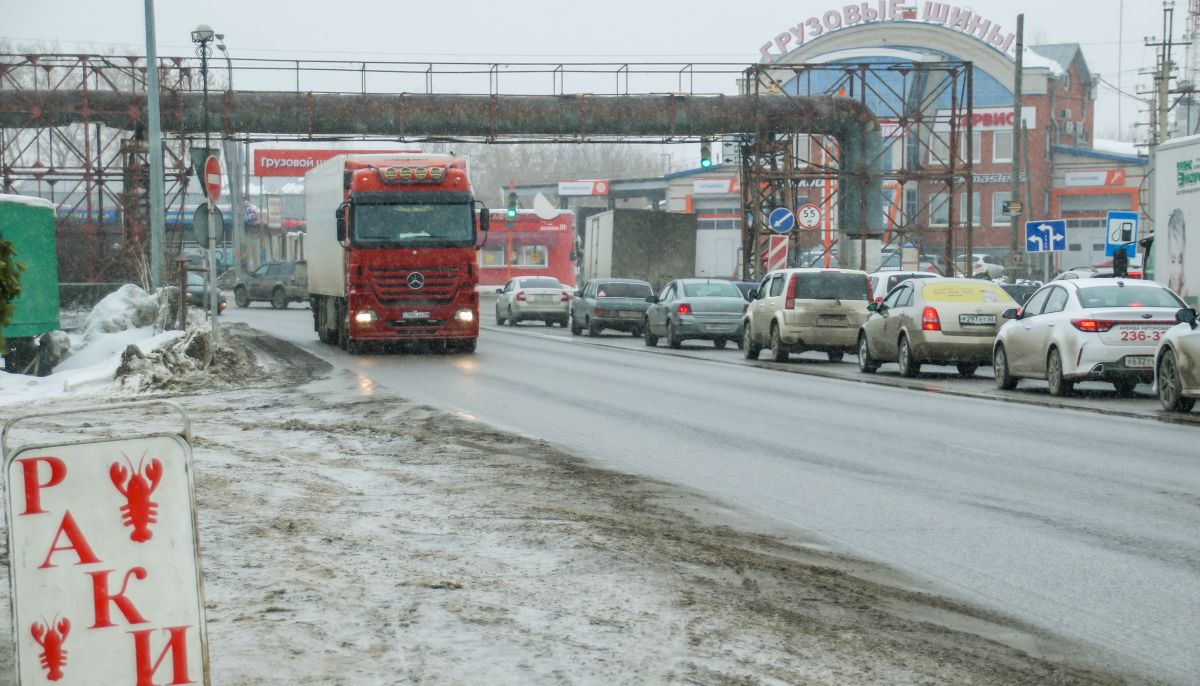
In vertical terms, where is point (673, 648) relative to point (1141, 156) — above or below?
below

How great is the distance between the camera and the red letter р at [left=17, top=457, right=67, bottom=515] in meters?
4.66

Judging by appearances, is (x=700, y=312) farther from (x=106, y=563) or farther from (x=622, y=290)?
(x=106, y=563)

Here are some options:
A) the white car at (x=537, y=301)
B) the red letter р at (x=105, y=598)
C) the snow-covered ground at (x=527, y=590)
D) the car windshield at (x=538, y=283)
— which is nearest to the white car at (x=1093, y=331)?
the snow-covered ground at (x=527, y=590)

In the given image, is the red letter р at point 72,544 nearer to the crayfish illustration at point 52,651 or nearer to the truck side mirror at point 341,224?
the crayfish illustration at point 52,651

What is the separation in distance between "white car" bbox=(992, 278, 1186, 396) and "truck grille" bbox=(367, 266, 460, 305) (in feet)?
37.4

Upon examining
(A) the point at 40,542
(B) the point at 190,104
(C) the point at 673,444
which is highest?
(B) the point at 190,104

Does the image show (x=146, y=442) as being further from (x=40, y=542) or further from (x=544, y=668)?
(x=544, y=668)

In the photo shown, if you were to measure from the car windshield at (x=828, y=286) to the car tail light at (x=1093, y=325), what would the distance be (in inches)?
377

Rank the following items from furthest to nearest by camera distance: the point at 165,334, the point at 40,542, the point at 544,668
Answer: the point at 165,334 < the point at 544,668 < the point at 40,542

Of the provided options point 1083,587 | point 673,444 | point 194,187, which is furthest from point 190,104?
point 194,187

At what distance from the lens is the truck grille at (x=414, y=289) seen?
96.5 ft

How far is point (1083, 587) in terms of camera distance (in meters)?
7.92

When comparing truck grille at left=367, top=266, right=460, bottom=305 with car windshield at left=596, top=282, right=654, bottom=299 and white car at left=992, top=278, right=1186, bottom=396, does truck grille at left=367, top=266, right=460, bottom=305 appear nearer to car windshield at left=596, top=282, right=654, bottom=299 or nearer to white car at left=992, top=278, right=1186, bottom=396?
white car at left=992, top=278, right=1186, bottom=396

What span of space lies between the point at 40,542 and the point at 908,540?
5.84 metres
